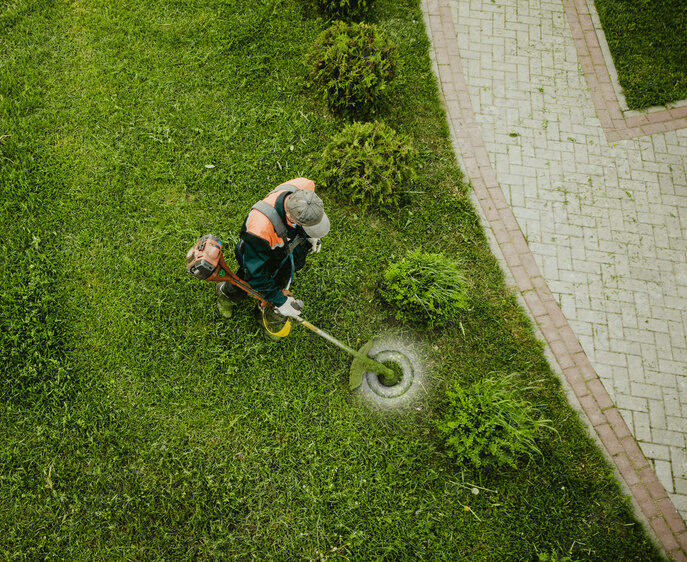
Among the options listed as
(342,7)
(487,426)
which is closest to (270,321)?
(487,426)

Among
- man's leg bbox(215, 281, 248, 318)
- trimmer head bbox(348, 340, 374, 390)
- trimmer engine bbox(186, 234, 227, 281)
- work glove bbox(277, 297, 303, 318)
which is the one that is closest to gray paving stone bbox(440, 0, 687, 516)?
trimmer head bbox(348, 340, 374, 390)

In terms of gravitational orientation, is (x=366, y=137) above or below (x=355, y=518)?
above

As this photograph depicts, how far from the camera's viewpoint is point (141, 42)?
6.52 metres

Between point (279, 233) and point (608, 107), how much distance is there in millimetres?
5650

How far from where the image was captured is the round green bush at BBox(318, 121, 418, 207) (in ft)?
17.9

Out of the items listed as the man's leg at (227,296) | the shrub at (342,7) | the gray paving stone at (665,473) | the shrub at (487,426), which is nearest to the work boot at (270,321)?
the man's leg at (227,296)

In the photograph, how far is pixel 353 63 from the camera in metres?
5.80

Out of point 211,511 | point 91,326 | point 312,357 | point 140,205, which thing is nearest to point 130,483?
point 211,511

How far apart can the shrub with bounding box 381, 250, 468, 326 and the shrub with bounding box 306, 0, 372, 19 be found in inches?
158

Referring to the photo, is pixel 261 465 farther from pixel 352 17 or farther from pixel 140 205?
pixel 352 17

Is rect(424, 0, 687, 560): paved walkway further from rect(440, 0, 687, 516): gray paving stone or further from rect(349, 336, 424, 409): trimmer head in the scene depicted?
rect(349, 336, 424, 409): trimmer head

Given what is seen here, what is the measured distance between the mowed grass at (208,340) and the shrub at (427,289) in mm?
311

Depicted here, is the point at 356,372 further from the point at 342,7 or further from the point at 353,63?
the point at 342,7

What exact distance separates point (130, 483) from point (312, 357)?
219cm
